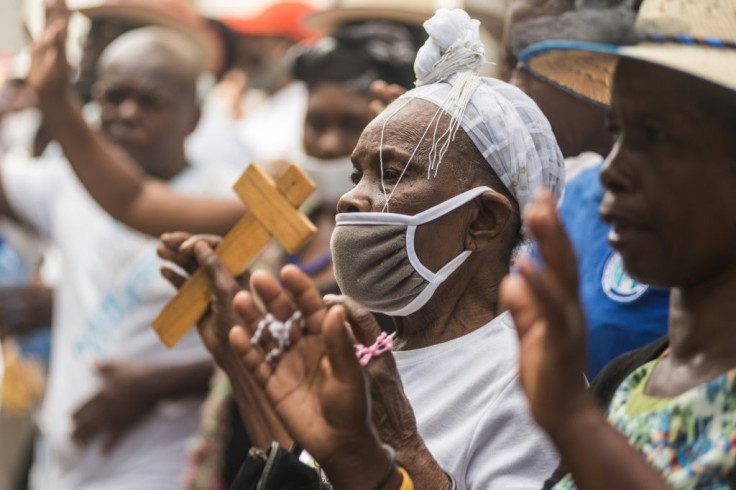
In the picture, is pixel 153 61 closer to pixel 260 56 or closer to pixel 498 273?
pixel 498 273

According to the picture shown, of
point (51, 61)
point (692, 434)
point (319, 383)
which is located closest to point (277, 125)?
point (51, 61)

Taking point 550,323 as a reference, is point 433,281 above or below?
below

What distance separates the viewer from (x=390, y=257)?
2.56 metres

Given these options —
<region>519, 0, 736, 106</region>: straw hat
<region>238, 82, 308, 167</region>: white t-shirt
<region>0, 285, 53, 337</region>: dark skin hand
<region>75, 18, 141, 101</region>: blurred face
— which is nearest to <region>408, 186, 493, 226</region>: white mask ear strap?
<region>519, 0, 736, 106</region>: straw hat

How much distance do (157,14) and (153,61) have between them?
1.13 metres

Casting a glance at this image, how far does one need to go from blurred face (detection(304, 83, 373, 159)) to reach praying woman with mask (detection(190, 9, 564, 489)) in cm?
192

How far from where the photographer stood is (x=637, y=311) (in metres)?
2.99

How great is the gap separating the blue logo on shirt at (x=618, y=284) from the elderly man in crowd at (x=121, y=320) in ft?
6.83

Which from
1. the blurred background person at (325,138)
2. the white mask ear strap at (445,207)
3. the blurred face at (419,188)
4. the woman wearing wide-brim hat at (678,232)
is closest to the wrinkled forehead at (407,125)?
the blurred face at (419,188)

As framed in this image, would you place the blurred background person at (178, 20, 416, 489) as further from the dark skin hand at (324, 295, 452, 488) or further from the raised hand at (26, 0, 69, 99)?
the dark skin hand at (324, 295, 452, 488)

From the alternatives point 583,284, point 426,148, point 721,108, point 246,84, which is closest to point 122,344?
point 583,284

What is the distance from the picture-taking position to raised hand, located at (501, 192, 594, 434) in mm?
1661

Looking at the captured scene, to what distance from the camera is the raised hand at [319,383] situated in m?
2.11

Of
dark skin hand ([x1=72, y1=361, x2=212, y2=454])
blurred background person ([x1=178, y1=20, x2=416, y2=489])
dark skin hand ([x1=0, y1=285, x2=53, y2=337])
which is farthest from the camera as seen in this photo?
dark skin hand ([x1=0, y1=285, x2=53, y2=337])
